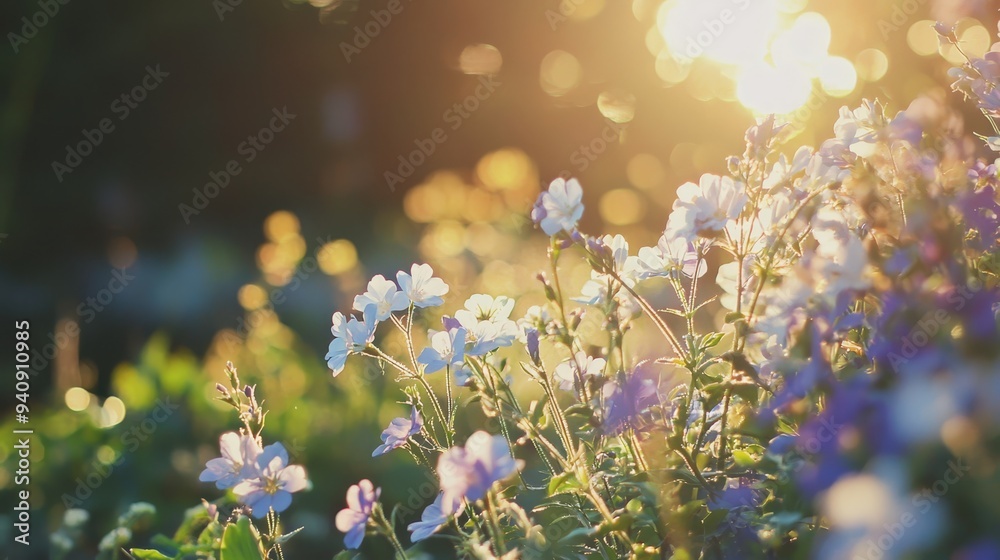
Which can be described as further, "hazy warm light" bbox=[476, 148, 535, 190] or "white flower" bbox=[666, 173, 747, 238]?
"hazy warm light" bbox=[476, 148, 535, 190]

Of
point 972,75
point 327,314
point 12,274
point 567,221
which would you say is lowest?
point 12,274

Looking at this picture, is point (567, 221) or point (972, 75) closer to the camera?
point (567, 221)

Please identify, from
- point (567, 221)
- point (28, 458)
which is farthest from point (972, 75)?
point (28, 458)

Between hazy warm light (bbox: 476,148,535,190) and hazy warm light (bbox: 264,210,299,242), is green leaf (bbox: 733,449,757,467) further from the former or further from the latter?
hazy warm light (bbox: 476,148,535,190)

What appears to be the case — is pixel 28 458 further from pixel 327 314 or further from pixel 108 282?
pixel 108 282

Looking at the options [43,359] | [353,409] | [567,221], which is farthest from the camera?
[43,359]

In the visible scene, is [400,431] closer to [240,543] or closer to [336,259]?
[240,543]
